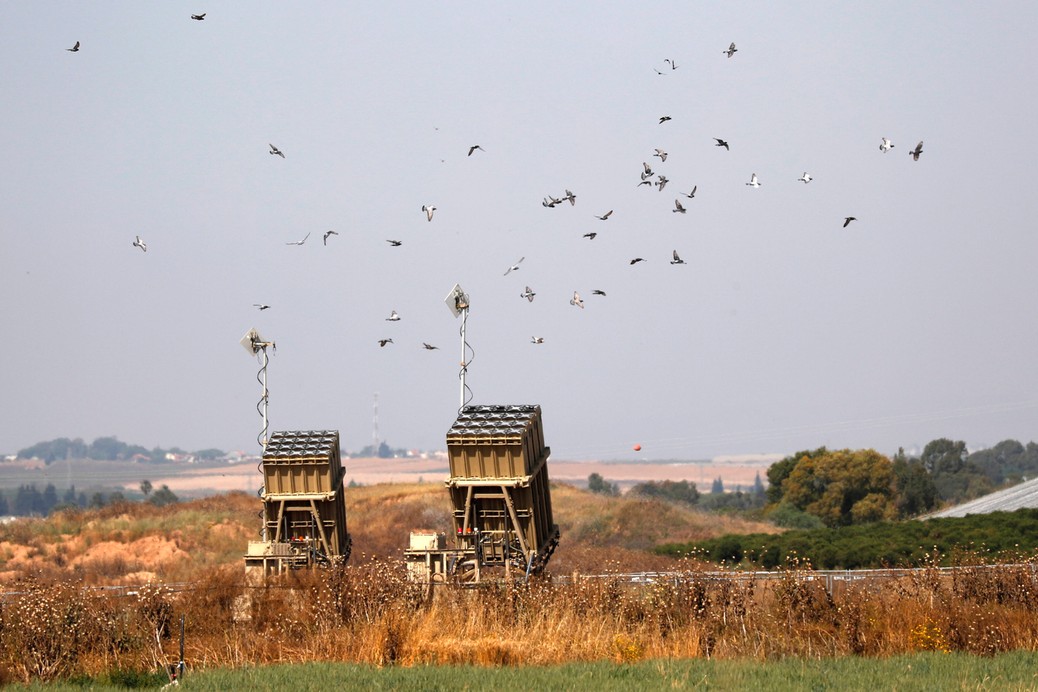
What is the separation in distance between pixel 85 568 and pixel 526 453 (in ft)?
105

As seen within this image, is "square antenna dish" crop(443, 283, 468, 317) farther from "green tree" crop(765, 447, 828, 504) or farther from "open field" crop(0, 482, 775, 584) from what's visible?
"green tree" crop(765, 447, 828, 504)

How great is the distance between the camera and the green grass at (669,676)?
19.0 metres

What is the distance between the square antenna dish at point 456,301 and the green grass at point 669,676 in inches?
556

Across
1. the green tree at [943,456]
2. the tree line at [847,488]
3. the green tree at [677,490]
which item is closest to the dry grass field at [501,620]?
the tree line at [847,488]

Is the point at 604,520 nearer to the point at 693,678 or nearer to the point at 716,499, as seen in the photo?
the point at 693,678

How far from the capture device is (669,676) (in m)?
19.9

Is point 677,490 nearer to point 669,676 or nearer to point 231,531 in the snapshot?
point 231,531

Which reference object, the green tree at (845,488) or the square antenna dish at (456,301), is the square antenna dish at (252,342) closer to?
the square antenna dish at (456,301)

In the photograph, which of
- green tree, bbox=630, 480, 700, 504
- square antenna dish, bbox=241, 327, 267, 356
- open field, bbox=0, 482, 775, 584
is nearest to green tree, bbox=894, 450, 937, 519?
open field, bbox=0, 482, 775, 584

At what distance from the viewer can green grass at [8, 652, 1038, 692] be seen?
18953 mm

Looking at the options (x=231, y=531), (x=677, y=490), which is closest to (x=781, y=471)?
(x=677, y=490)

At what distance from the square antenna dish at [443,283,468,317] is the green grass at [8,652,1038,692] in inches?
556

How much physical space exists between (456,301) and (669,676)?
15941 millimetres

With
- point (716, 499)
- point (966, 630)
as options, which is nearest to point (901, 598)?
point (966, 630)
